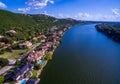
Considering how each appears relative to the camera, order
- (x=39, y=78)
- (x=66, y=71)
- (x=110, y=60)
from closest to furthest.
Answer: (x=39, y=78) < (x=66, y=71) < (x=110, y=60)

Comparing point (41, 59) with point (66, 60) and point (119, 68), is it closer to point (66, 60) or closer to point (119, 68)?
point (66, 60)

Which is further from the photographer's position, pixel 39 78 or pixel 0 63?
pixel 0 63

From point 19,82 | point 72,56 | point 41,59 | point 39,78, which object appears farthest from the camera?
point 72,56

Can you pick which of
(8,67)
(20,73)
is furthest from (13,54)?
(20,73)

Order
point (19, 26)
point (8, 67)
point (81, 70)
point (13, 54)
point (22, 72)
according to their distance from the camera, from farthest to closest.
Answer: point (19, 26)
point (13, 54)
point (8, 67)
point (81, 70)
point (22, 72)

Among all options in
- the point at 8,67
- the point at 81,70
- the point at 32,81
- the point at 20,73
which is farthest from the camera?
the point at 8,67

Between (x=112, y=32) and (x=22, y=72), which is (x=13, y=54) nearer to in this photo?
(x=22, y=72)

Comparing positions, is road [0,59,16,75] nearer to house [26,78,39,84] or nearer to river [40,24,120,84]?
river [40,24,120,84]

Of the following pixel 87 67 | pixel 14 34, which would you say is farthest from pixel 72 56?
pixel 14 34

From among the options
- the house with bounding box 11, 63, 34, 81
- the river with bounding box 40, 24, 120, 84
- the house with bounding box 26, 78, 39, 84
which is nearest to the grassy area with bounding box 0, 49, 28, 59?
the river with bounding box 40, 24, 120, 84

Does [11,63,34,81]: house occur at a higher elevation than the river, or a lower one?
higher

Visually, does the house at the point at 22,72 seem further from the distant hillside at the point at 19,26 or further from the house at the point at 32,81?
the distant hillside at the point at 19,26
